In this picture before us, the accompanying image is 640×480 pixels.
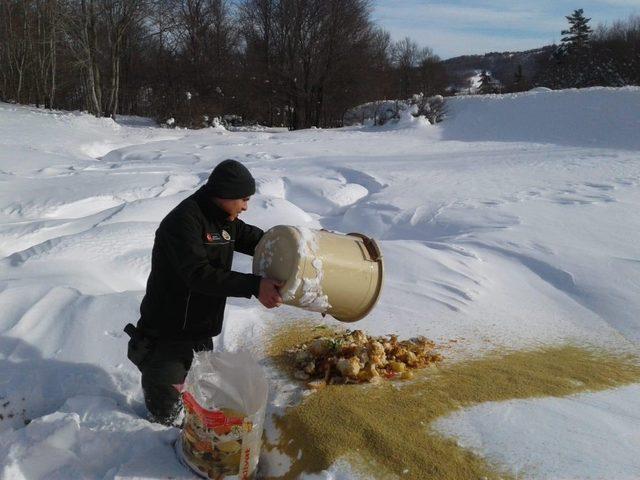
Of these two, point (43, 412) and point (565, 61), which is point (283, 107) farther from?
point (43, 412)

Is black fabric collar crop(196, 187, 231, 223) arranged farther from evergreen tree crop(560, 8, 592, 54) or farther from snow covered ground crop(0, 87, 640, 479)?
evergreen tree crop(560, 8, 592, 54)

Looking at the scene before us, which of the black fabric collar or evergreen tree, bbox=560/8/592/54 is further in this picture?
evergreen tree, bbox=560/8/592/54

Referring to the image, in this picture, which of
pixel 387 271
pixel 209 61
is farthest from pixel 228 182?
pixel 209 61

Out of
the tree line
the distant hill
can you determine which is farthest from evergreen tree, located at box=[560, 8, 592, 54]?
the distant hill

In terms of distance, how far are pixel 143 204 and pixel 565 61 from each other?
2707cm

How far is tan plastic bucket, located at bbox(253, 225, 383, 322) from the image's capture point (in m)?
2.33

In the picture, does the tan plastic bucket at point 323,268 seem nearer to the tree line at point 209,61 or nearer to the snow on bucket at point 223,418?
the snow on bucket at point 223,418

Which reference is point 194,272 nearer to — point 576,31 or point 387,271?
point 387,271

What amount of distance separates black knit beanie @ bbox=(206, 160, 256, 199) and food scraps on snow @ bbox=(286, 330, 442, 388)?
3.01 ft

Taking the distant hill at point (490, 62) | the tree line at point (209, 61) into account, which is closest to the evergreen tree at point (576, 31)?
the tree line at point (209, 61)

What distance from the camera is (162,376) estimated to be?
2.53 metres

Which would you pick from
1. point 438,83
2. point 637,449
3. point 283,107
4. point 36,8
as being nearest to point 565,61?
point 438,83

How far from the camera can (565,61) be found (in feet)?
89.5

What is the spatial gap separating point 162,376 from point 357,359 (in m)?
0.89
